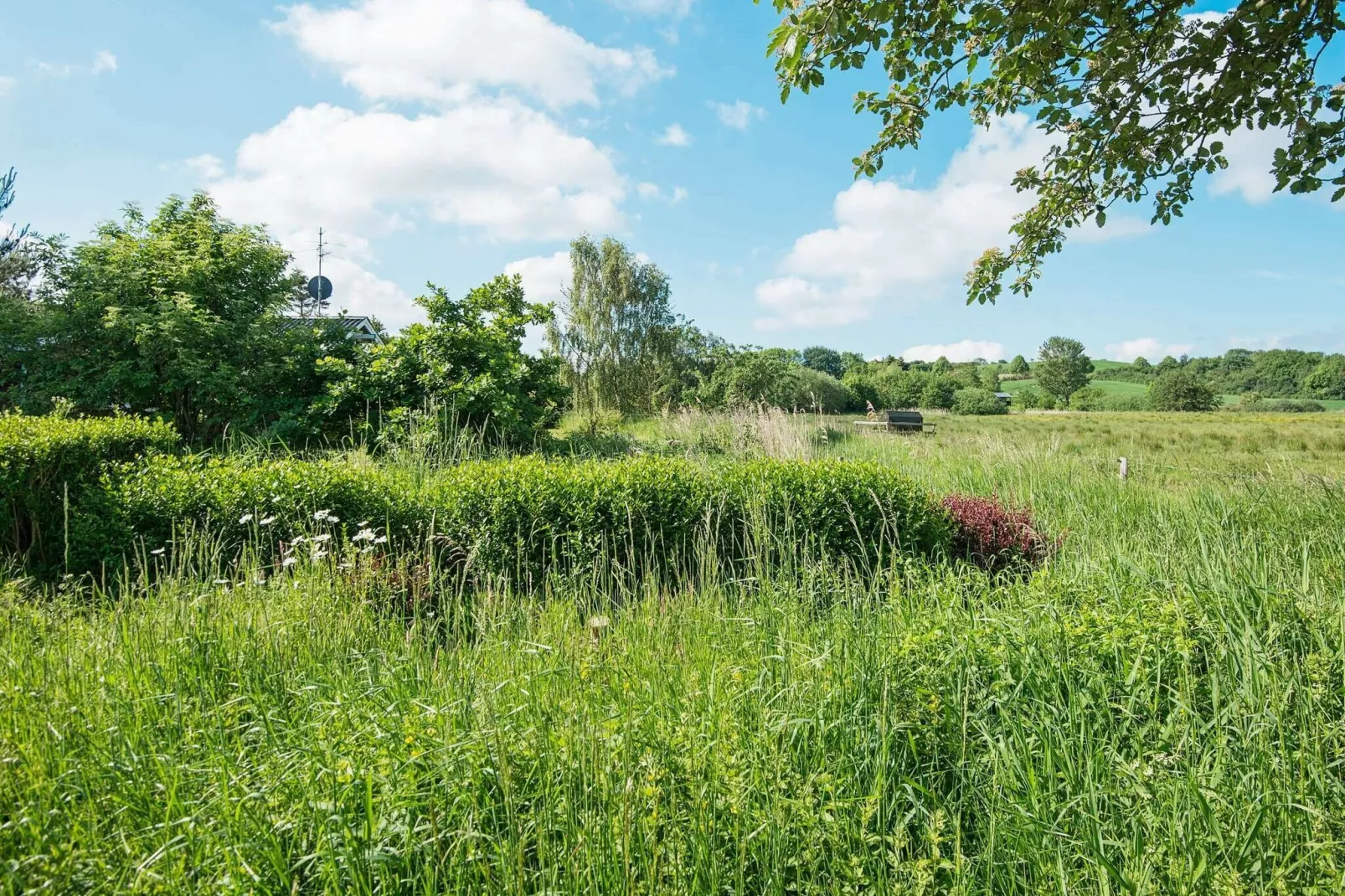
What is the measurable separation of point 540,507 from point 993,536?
377cm

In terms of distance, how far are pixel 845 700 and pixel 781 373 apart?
64.1 ft

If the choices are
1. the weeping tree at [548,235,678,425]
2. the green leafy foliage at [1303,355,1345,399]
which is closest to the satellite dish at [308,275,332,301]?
the weeping tree at [548,235,678,425]

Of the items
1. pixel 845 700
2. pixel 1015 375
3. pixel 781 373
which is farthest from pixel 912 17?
pixel 1015 375

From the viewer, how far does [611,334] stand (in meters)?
21.1

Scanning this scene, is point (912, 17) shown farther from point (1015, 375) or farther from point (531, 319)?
point (1015, 375)

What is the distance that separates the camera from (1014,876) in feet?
5.23

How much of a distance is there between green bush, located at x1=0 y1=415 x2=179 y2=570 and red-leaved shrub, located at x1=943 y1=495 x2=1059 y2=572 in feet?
21.6

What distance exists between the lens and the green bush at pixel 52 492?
484 cm

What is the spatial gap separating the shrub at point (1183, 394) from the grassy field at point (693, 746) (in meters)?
39.5

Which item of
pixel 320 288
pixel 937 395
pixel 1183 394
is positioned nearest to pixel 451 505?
pixel 320 288

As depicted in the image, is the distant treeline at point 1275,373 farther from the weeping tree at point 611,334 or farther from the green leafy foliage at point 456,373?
the green leafy foliage at point 456,373

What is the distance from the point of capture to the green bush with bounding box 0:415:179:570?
15.9ft

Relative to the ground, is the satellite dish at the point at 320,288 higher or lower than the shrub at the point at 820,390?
higher

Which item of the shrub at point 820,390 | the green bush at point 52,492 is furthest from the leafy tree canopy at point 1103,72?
the shrub at point 820,390
